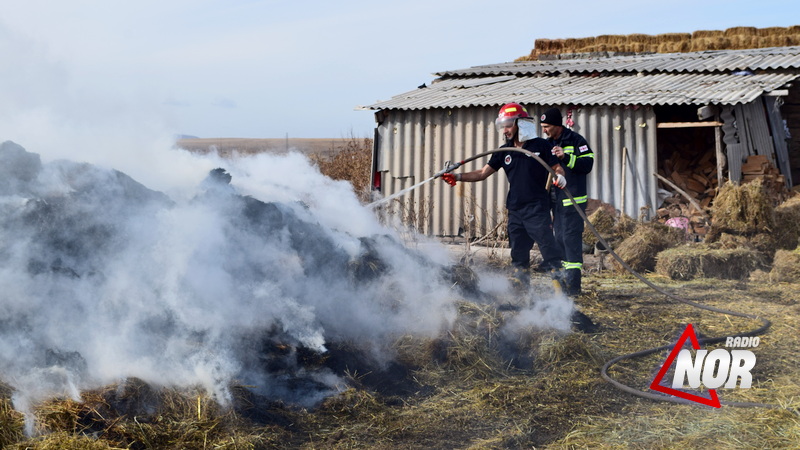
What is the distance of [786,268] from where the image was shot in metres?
9.47

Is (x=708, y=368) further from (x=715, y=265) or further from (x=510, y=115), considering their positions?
(x=715, y=265)

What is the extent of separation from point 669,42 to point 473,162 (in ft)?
33.9

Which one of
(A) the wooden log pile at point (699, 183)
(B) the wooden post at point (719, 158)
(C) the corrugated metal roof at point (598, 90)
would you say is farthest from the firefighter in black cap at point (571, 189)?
(B) the wooden post at point (719, 158)

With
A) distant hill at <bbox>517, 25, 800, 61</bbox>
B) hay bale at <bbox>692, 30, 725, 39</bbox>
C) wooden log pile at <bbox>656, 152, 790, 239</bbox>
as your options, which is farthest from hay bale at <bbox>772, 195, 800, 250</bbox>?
hay bale at <bbox>692, 30, 725, 39</bbox>

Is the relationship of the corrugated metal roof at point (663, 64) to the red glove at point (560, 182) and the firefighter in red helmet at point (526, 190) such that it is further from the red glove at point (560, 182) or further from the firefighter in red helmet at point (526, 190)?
the red glove at point (560, 182)

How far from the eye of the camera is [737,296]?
866cm

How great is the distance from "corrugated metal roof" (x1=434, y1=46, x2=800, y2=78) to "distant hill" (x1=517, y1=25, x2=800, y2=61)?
1906mm

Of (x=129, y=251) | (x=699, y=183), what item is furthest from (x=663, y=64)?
(x=129, y=251)

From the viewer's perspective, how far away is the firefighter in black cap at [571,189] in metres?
7.51

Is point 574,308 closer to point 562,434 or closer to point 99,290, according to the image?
point 562,434

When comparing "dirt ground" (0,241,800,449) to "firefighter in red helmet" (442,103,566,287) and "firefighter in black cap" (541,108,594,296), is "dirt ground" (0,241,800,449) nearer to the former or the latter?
"firefighter in black cap" (541,108,594,296)

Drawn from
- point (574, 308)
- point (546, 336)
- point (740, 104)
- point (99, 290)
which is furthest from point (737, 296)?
point (99, 290)

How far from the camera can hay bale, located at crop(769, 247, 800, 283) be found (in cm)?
939

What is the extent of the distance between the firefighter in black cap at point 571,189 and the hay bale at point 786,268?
3.56 meters
